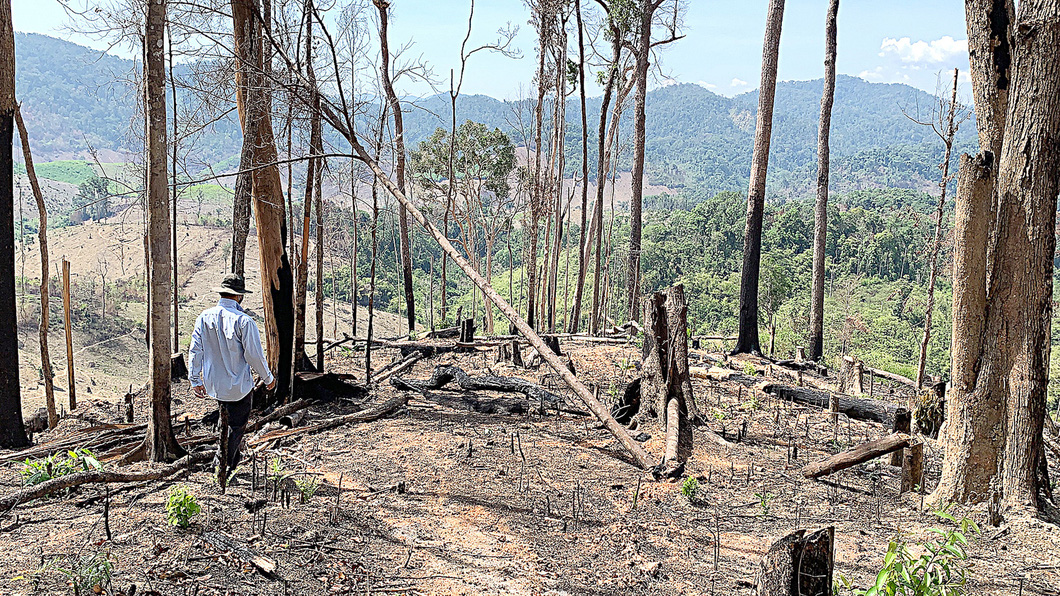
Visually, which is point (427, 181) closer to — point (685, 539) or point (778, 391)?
point (778, 391)

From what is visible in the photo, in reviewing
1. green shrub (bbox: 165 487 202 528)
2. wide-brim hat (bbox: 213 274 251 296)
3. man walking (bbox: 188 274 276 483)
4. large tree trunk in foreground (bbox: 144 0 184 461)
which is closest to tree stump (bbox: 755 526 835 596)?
green shrub (bbox: 165 487 202 528)

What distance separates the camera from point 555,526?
479 centimetres

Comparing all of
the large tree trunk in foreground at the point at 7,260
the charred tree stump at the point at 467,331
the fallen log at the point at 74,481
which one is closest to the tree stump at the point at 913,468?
the fallen log at the point at 74,481

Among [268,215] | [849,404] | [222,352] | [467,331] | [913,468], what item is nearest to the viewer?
[222,352]

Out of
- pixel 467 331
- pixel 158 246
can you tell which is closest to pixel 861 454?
pixel 158 246

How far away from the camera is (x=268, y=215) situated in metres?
8.13

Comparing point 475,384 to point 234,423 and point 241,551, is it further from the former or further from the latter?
point 241,551

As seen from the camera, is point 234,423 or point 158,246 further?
point 158,246

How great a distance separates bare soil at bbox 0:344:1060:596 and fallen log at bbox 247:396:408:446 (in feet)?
0.62

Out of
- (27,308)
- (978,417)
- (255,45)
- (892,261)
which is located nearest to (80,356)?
(27,308)

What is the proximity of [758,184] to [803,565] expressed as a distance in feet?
41.0

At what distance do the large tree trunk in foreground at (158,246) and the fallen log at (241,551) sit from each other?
206cm

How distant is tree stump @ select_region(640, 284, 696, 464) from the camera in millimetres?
6938

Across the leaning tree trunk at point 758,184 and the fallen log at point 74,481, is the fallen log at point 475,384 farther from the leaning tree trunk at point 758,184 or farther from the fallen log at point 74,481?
the leaning tree trunk at point 758,184
